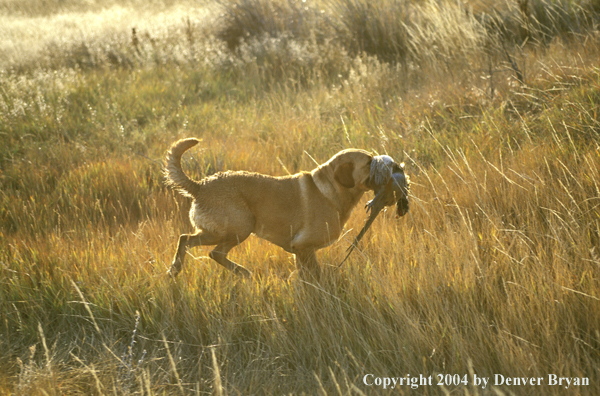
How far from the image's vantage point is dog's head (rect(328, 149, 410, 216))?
3.08 meters

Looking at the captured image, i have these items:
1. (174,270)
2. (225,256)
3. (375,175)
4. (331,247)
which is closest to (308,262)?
(331,247)

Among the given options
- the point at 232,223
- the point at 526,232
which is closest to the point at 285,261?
the point at 232,223

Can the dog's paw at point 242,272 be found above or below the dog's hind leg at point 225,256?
below

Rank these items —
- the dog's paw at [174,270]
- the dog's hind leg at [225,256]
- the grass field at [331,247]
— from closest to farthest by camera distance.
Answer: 1. the grass field at [331,247]
2. the dog's paw at [174,270]
3. the dog's hind leg at [225,256]

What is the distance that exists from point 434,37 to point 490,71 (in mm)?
1577

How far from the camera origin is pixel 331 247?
350cm

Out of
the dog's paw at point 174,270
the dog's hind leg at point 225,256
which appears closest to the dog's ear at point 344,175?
the dog's hind leg at point 225,256

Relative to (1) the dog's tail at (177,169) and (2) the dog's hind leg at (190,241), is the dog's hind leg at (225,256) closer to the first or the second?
(2) the dog's hind leg at (190,241)

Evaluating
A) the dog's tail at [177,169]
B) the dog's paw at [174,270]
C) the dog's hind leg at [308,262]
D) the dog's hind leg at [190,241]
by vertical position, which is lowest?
the dog's hind leg at [308,262]

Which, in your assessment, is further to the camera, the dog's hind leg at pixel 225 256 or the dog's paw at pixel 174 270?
the dog's hind leg at pixel 225 256

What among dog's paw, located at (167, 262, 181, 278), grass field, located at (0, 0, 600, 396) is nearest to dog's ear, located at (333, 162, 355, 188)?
grass field, located at (0, 0, 600, 396)

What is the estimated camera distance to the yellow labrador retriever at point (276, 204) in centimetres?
318

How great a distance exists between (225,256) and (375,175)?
1185 millimetres

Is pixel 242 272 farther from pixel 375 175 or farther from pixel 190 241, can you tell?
pixel 375 175
